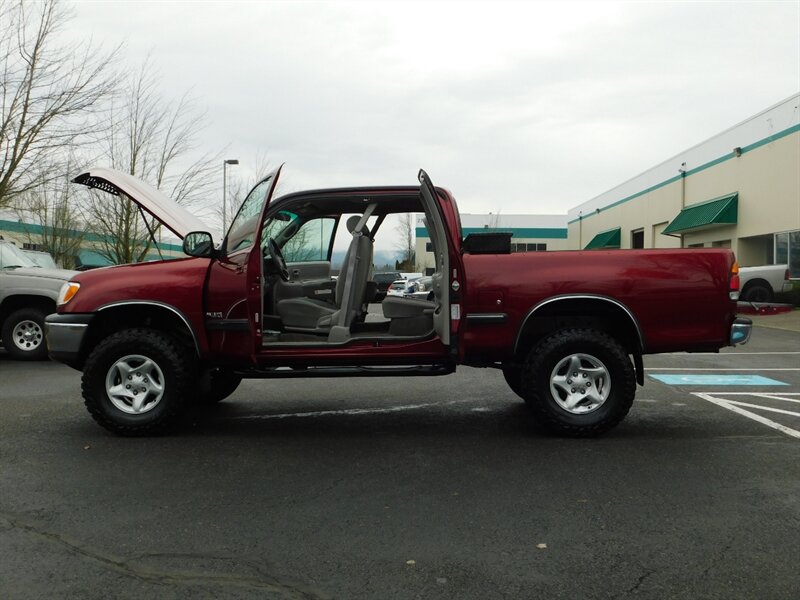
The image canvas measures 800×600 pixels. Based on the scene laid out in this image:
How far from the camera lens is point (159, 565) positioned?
3.04 m

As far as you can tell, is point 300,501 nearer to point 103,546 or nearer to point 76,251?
point 103,546

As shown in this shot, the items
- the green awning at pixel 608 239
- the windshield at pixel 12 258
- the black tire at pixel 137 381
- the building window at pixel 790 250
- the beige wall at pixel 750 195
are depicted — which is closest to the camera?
the black tire at pixel 137 381

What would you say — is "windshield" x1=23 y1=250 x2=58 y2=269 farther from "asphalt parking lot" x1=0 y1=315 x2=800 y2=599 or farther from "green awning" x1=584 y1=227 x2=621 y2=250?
"green awning" x1=584 y1=227 x2=621 y2=250

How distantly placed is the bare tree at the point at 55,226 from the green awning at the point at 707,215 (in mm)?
24486

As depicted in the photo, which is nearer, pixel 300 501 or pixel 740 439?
pixel 300 501

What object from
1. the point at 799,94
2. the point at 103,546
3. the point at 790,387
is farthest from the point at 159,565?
the point at 799,94

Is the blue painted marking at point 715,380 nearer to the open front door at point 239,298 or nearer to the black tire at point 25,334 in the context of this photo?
the open front door at point 239,298

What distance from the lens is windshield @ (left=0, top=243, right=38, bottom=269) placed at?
10.7 meters

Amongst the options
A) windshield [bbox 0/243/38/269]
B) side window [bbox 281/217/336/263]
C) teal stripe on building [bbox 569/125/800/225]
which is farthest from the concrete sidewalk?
windshield [bbox 0/243/38/269]

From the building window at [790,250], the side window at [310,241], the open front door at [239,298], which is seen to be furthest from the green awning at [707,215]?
the open front door at [239,298]

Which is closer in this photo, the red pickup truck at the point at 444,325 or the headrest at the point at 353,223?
the red pickup truck at the point at 444,325

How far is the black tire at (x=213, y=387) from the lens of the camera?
6.35 metres

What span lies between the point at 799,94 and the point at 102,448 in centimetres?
2275

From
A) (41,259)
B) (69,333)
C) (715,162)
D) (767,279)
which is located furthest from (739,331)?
(715,162)
